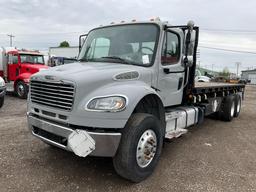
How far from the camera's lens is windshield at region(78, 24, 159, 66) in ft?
14.6

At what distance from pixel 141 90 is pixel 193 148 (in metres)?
2.46

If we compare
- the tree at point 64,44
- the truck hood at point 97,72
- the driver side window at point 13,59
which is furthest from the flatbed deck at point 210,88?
the tree at point 64,44

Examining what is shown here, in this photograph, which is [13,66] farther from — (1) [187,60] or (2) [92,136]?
(2) [92,136]

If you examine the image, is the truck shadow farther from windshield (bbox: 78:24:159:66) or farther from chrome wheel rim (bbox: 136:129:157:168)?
windshield (bbox: 78:24:159:66)

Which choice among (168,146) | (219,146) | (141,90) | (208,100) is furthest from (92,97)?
(208,100)

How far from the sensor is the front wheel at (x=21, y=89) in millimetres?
12407

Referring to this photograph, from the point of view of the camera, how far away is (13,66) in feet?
45.4

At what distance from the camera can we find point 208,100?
7.13 metres

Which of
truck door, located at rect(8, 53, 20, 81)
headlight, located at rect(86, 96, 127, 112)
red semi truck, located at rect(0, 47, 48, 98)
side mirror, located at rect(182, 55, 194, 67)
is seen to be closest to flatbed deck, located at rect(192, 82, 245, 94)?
side mirror, located at rect(182, 55, 194, 67)

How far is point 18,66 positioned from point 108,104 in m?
11.8

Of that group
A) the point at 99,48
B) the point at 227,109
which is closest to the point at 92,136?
the point at 99,48

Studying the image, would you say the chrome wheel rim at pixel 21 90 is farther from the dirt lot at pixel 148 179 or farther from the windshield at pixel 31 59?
the dirt lot at pixel 148 179

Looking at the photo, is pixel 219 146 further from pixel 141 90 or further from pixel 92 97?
pixel 92 97

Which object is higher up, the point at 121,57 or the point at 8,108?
the point at 121,57
